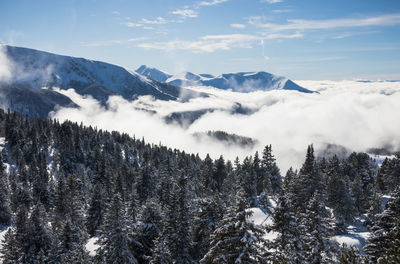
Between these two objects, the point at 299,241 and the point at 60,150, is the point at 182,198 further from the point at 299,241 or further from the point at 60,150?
the point at 60,150

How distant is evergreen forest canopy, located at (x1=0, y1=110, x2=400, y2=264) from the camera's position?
2425cm

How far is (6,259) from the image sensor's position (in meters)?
50.3

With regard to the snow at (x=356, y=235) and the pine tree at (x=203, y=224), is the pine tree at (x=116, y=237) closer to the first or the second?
the pine tree at (x=203, y=224)

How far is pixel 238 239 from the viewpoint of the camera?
70.3ft

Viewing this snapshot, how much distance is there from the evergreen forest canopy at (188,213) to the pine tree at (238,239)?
8 cm

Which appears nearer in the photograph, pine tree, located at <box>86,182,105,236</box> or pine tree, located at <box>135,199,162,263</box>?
pine tree, located at <box>135,199,162,263</box>

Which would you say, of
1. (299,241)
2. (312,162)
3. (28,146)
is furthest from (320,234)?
(28,146)

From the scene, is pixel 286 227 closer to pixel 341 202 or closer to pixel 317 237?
pixel 317 237

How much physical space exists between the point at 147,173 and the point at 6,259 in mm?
45782

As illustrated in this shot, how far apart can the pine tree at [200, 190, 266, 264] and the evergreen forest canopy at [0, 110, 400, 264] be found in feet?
0.25

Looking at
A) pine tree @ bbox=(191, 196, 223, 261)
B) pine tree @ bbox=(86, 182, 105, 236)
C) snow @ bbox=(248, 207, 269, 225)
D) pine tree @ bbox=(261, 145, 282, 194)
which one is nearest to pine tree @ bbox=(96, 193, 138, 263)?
pine tree @ bbox=(191, 196, 223, 261)

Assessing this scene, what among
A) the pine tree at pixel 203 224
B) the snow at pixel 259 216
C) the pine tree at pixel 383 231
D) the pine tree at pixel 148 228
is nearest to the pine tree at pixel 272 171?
the snow at pixel 259 216

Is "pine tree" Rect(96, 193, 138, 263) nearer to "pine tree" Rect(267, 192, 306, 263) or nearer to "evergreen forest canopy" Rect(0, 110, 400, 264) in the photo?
"evergreen forest canopy" Rect(0, 110, 400, 264)

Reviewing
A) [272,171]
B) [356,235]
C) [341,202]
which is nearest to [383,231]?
[356,235]
